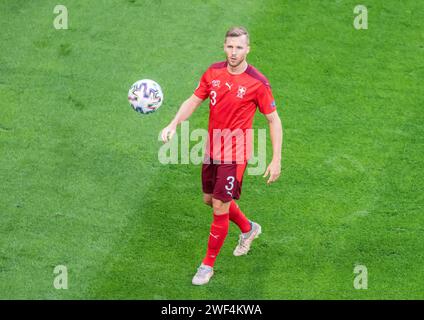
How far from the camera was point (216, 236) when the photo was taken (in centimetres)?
968

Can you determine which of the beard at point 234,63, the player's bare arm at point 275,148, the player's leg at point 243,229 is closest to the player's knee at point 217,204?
the player's leg at point 243,229

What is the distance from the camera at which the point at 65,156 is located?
1129 centimetres

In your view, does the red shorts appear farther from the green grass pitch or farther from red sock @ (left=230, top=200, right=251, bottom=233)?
the green grass pitch

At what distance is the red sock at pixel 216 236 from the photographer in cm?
964

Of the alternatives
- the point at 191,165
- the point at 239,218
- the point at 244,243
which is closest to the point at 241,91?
the point at 239,218

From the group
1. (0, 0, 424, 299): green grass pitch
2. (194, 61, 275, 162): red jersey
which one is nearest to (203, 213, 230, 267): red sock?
(0, 0, 424, 299): green grass pitch

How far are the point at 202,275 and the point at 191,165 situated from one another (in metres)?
1.89

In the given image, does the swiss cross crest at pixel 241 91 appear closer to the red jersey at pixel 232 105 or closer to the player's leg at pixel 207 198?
the red jersey at pixel 232 105

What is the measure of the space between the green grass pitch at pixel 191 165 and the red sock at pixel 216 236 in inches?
9.2

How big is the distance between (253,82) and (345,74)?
3.62 m

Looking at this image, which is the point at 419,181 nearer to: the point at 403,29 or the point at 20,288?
the point at 403,29

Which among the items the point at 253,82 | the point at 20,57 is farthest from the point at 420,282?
the point at 20,57

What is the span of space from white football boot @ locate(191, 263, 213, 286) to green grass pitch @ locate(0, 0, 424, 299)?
0.22 ft

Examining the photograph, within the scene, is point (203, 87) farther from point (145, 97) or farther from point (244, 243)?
point (244, 243)
